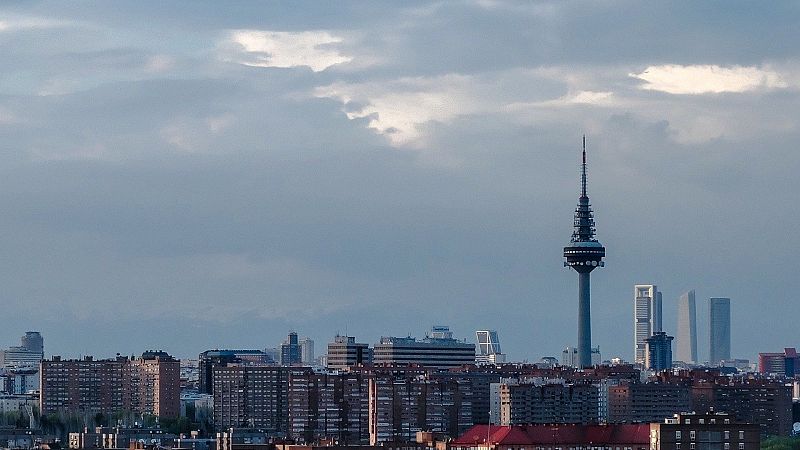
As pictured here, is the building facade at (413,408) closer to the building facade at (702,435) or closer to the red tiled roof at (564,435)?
the red tiled roof at (564,435)

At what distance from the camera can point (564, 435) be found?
133 m

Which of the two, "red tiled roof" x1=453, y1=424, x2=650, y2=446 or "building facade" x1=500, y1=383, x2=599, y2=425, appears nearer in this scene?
"red tiled roof" x1=453, y1=424, x2=650, y2=446

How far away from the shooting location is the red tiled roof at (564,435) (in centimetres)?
13000

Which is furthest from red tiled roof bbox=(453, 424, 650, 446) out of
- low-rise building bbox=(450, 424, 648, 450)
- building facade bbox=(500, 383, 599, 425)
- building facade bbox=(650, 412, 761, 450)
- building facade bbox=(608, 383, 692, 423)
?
building facade bbox=(608, 383, 692, 423)

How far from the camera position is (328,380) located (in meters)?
191

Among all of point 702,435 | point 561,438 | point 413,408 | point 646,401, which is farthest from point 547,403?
point 702,435

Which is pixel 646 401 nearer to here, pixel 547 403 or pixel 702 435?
pixel 547 403

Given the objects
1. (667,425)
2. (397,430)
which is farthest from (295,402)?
(667,425)

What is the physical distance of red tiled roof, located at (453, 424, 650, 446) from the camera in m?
130

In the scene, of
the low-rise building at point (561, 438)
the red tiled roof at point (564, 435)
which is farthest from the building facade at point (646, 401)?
the low-rise building at point (561, 438)

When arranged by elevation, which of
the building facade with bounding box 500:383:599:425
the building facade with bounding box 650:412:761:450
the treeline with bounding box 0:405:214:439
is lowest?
the building facade with bounding box 650:412:761:450

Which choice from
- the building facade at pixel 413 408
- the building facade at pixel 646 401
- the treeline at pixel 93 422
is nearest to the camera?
the building facade at pixel 413 408

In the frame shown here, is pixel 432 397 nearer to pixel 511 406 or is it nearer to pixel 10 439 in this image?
pixel 511 406

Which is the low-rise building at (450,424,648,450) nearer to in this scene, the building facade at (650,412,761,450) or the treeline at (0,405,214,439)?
the building facade at (650,412,761,450)
